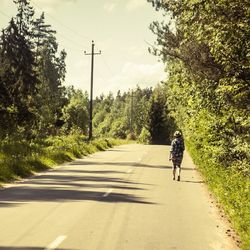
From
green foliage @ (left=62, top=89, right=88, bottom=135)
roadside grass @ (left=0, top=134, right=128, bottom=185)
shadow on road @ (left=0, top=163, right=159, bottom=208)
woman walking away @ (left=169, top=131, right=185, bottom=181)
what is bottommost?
shadow on road @ (left=0, top=163, right=159, bottom=208)

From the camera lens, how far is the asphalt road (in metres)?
10.3

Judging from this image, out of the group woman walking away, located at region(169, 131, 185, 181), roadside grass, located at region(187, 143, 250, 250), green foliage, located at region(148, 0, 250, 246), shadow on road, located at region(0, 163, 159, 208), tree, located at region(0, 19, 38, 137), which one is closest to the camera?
roadside grass, located at region(187, 143, 250, 250)

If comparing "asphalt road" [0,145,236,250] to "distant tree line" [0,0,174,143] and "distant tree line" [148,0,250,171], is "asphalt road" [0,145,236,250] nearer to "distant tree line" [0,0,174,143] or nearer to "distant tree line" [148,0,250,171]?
"distant tree line" [148,0,250,171]

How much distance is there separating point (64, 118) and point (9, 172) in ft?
238

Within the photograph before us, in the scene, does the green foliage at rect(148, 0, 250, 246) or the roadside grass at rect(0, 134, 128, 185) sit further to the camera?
the roadside grass at rect(0, 134, 128, 185)

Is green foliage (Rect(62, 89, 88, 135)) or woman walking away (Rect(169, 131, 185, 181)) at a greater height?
green foliage (Rect(62, 89, 88, 135))

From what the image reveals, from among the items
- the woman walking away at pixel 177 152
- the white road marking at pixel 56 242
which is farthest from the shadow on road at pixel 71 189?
the white road marking at pixel 56 242

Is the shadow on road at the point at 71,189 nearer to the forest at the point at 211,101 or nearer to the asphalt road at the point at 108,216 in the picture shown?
the asphalt road at the point at 108,216

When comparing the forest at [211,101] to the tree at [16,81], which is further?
the tree at [16,81]

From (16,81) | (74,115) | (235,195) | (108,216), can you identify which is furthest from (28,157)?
(74,115)

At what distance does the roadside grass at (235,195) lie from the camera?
1057 centimetres

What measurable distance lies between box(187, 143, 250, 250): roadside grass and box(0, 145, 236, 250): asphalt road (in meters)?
0.39

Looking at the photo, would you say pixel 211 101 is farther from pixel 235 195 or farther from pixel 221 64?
pixel 235 195

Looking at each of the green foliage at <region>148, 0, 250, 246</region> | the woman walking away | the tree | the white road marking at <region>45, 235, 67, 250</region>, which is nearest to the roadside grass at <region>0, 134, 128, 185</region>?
the tree
